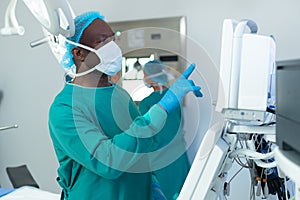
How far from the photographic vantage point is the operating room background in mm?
2654

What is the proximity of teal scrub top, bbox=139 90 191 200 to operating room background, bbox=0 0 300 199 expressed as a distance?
2.26 ft

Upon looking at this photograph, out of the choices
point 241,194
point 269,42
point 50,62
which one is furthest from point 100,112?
point 50,62

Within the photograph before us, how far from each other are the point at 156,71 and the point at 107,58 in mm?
347

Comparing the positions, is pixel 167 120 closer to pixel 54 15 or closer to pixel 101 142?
pixel 101 142

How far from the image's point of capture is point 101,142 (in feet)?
3.40

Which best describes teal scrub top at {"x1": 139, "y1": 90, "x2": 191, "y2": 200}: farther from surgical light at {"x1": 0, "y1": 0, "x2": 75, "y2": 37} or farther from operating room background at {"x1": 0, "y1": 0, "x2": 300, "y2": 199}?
operating room background at {"x1": 0, "y1": 0, "x2": 300, "y2": 199}

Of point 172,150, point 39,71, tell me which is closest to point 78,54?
point 172,150

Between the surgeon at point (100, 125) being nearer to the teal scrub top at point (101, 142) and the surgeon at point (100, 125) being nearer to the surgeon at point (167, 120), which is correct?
the teal scrub top at point (101, 142)

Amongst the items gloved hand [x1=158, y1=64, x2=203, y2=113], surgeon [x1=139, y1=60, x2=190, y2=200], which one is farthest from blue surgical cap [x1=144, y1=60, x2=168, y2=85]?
gloved hand [x1=158, y1=64, x2=203, y2=113]

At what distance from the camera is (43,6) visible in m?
1.06

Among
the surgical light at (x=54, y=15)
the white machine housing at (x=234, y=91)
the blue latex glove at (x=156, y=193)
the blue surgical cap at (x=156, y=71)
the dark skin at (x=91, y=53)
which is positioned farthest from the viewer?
the blue surgical cap at (x=156, y=71)

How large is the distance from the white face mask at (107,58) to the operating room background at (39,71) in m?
1.49

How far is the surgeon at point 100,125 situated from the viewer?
104 cm

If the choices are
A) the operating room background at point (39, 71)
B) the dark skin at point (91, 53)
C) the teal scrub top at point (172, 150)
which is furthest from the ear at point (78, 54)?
the operating room background at point (39, 71)
